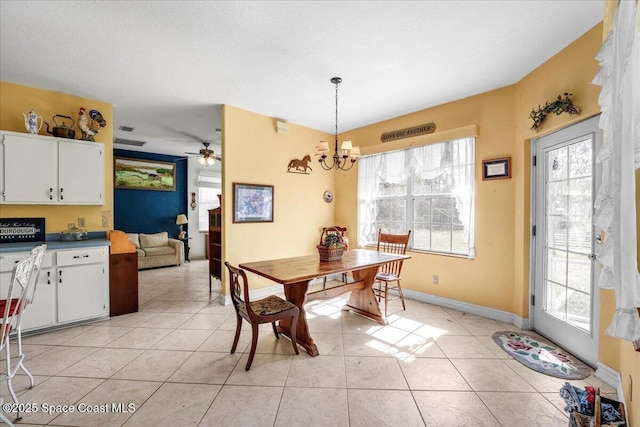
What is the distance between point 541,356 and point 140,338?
12.8 feet

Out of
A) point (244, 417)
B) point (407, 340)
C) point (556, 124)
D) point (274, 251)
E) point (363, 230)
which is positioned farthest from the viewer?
point (363, 230)

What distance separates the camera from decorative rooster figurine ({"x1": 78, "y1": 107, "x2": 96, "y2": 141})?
3.31 m

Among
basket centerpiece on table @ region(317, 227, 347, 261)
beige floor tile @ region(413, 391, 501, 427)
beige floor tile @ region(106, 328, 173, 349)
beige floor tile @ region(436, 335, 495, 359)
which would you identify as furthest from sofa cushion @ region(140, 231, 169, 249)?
beige floor tile @ region(413, 391, 501, 427)

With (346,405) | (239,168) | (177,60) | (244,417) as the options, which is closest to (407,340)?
(346,405)

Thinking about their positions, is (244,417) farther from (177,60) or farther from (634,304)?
(177,60)

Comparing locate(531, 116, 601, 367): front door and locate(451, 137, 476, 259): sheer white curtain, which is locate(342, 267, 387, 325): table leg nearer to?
locate(451, 137, 476, 259): sheer white curtain

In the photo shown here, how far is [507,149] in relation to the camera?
322 centimetres

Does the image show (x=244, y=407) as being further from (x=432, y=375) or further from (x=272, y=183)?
(x=272, y=183)

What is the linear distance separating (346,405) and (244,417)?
674mm

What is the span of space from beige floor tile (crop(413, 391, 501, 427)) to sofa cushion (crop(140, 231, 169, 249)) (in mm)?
6343

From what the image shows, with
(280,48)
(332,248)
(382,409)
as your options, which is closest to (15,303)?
(332,248)

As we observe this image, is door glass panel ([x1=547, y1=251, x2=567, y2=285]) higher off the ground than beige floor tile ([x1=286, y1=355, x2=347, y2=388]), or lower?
higher

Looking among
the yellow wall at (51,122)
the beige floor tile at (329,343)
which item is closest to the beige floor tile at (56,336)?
the yellow wall at (51,122)

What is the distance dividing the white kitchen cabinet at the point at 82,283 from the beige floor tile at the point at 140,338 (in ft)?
2.23
